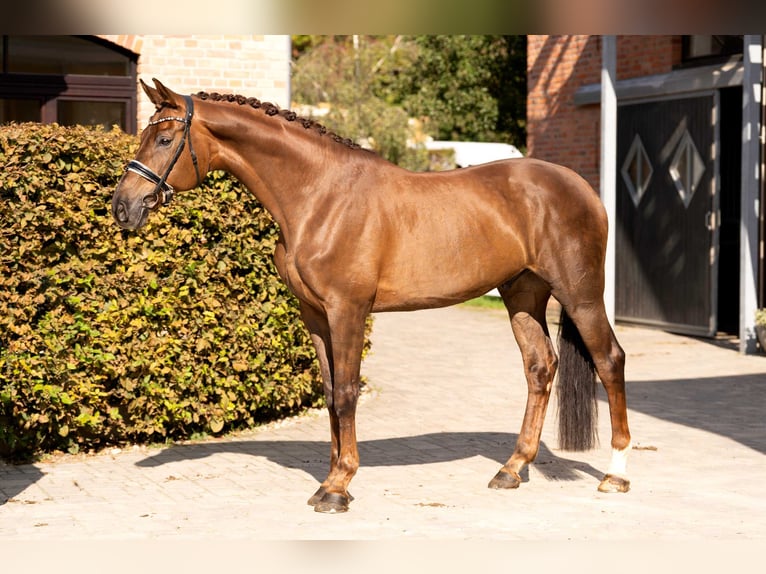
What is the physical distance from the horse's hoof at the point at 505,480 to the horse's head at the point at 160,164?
2411 mm

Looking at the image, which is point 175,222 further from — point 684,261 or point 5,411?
point 684,261

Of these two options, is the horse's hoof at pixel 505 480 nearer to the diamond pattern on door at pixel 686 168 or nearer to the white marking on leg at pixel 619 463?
the white marking on leg at pixel 619 463

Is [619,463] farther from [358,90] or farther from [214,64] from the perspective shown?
[358,90]

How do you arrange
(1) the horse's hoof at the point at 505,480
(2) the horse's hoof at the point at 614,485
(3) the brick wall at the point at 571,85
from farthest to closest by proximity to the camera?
(3) the brick wall at the point at 571,85
(1) the horse's hoof at the point at 505,480
(2) the horse's hoof at the point at 614,485

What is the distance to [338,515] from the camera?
226 inches

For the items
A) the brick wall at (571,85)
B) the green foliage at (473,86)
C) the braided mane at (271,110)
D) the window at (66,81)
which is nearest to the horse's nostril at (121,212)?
the braided mane at (271,110)

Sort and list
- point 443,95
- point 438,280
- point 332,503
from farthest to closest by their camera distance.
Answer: point 443,95 < point 438,280 < point 332,503

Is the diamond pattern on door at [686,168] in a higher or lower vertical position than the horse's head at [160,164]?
lower

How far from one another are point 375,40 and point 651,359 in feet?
90.3

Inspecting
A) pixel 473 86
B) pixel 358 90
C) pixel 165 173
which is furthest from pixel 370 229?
pixel 358 90

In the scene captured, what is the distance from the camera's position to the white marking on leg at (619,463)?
20.6 feet

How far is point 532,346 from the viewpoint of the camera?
21.7 feet

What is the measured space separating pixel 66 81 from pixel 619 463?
7.39m

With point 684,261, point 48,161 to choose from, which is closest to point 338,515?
point 48,161
